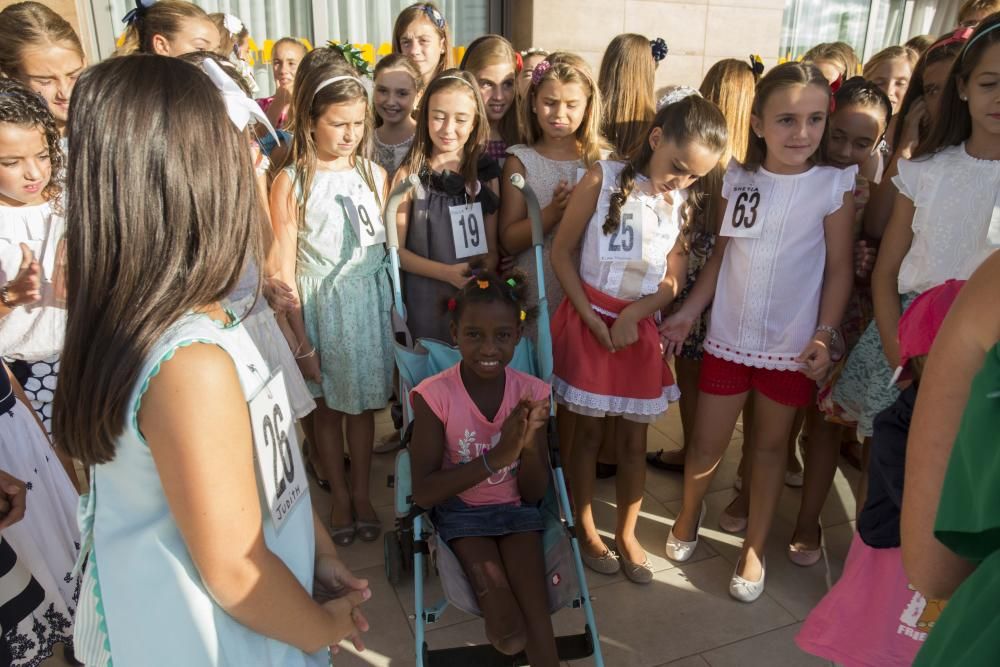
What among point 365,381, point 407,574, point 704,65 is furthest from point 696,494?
point 704,65

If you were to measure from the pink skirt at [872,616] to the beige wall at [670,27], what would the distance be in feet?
17.9

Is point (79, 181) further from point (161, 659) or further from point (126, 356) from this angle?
point (161, 659)

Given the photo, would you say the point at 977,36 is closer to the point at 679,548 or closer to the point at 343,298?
the point at 679,548

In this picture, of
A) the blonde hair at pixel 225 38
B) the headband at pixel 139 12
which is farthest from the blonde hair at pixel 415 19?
the headband at pixel 139 12

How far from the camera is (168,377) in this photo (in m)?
0.98

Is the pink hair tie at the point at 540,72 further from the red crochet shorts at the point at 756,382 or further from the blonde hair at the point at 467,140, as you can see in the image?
the red crochet shorts at the point at 756,382

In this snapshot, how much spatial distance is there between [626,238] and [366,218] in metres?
1.05

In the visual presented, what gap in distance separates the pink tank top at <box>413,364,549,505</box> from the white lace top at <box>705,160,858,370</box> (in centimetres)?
88

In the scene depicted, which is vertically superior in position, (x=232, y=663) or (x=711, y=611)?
(x=232, y=663)

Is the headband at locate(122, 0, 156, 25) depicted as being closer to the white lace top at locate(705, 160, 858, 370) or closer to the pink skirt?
the white lace top at locate(705, 160, 858, 370)

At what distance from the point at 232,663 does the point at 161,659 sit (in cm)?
11

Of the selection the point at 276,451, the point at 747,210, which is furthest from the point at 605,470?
the point at 276,451

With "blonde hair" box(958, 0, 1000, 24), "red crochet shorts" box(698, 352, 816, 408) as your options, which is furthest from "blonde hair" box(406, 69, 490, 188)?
"blonde hair" box(958, 0, 1000, 24)

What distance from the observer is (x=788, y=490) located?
346cm
